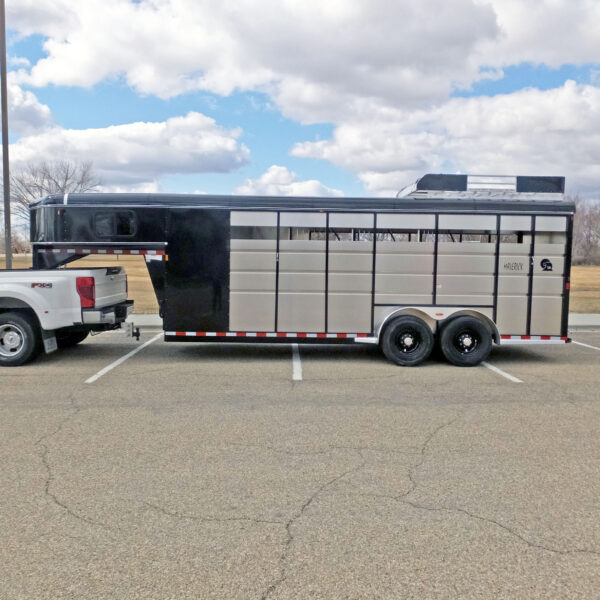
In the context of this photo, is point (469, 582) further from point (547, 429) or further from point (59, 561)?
point (547, 429)

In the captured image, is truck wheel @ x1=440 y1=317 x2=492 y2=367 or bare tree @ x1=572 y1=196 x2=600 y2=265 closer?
truck wheel @ x1=440 y1=317 x2=492 y2=367

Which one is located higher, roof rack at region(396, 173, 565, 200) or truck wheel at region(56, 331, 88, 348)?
roof rack at region(396, 173, 565, 200)

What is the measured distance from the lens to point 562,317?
9.34 m

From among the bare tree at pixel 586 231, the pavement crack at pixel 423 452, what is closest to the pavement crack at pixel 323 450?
the pavement crack at pixel 423 452

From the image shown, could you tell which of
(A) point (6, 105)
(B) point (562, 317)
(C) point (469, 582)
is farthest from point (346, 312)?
(A) point (6, 105)

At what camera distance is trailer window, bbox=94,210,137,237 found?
937cm

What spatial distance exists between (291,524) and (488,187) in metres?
7.40

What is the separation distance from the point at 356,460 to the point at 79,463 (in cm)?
229

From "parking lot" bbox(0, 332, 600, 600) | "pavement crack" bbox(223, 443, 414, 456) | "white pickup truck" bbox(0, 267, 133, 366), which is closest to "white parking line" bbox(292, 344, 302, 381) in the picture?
"parking lot" bbox(0, 332, 600, 600)

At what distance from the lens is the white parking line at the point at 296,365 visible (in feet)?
27.4

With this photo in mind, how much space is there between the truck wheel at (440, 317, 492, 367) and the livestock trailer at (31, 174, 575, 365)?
0.02 meters

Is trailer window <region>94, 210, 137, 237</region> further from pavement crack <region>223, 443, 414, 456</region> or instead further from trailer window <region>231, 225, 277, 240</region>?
pavement crack <region>223, 443, 414, 456</region>

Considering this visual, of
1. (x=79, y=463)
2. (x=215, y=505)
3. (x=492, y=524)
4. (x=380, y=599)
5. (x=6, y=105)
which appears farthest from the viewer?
(x=6, y=105)

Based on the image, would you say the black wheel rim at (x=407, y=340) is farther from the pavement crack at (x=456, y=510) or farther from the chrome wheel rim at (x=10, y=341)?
the chrome wheel rim at (x=10, y=341)
